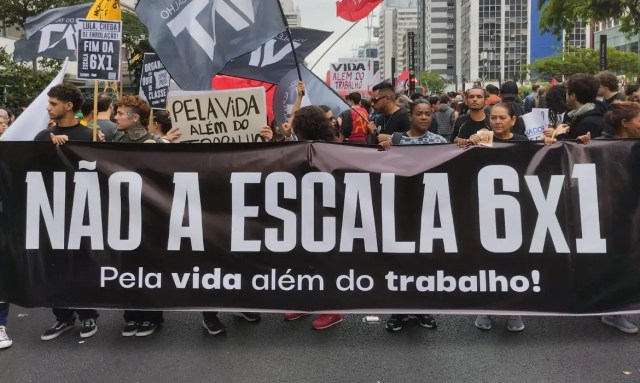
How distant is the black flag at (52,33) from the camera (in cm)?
1382

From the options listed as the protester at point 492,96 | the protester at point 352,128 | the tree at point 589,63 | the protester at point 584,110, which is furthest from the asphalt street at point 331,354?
the tree at point 589,63

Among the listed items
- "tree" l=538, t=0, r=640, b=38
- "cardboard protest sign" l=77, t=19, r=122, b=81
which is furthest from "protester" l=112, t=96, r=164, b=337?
"tree" l=538, t=0, r=640, b=38

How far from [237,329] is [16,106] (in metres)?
20.7

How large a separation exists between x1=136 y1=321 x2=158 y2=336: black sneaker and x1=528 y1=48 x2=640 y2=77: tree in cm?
5890

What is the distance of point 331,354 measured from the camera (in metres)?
5.09

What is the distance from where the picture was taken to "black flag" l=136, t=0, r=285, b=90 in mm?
6332

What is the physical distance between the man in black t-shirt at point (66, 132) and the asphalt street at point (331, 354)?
8 cm

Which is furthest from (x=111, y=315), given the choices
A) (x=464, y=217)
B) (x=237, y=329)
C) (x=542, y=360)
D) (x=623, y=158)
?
(x=623, y=158)

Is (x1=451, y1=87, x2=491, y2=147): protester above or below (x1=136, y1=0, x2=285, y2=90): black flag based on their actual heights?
below

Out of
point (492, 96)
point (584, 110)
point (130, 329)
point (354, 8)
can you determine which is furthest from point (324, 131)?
point (492, 96)

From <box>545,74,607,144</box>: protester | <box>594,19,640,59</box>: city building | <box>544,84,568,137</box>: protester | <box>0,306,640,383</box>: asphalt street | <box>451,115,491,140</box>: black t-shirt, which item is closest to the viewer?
<box>0,306,640,383</box>: asphalt street

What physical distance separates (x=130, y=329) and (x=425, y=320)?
2.36 metres

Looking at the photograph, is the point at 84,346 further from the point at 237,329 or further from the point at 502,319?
the point at 502,319

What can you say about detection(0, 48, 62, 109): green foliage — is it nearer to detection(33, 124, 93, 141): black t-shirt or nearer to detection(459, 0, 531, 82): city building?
detection(33, 124, 93, 141): black t-shirt
